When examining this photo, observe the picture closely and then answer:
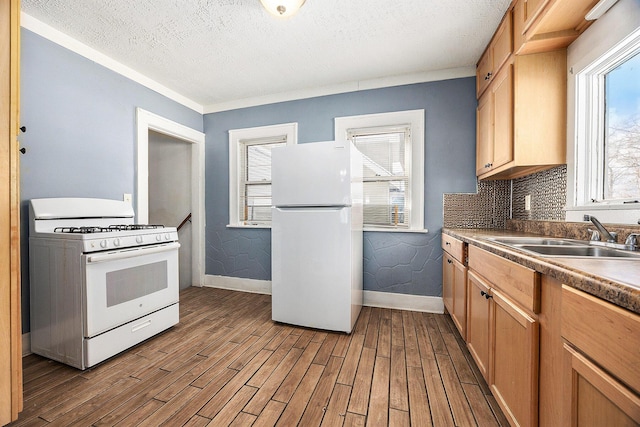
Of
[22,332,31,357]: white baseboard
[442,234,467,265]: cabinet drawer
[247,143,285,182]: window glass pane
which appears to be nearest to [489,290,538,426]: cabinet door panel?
[442,234,467,265]: cabinet drawer

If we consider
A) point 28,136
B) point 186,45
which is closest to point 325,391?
point 28,136

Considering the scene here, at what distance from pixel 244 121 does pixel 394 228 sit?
7.47ft

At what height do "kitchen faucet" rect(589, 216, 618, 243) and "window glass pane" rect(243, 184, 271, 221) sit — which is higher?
"window glass pane" rect(243, 184, 271, 221)

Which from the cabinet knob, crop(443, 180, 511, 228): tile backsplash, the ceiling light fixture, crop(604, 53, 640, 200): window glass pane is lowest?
the cabinet knob

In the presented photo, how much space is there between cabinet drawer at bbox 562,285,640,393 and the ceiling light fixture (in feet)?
6.59

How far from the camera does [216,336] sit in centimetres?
217

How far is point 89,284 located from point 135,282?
0.30 meters

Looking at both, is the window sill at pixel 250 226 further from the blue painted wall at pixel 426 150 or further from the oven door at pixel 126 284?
the oven door at pixel 126 284

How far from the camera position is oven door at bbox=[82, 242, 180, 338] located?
65.3 inches

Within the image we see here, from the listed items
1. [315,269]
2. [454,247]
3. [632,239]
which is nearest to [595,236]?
[632,239]

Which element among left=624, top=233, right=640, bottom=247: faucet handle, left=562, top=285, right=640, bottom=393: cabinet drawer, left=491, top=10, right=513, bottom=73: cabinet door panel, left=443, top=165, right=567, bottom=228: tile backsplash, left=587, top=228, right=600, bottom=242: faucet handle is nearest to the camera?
left=562, top=285, right=640, bottom=393: cabinet drawer

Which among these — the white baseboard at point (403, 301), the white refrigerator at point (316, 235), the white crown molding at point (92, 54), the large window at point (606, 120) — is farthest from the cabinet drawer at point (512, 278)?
the white crown molding at point (92, 54)

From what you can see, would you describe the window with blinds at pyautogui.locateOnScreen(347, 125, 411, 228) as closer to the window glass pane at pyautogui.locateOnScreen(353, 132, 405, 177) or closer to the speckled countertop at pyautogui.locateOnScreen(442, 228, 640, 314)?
the window glass pane at pyautogui.locateOnScreen(353, 132, 405, 177)

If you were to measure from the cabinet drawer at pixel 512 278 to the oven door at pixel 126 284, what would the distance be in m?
2.29
